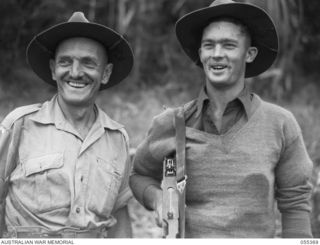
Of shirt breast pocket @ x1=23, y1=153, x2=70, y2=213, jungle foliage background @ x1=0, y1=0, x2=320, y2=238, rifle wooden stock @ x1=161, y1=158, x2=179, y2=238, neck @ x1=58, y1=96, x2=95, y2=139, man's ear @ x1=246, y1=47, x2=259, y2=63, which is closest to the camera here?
rifle wooden stock @ x1=161, y1=158, x2=179, y2=238

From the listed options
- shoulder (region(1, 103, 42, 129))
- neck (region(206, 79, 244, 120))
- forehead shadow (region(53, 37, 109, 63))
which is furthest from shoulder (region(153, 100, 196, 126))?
shoulder (region(1, 103, 42, 129))

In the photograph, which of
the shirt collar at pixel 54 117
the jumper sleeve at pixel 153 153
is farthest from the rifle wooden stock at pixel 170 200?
the shirt collar at pixel 54 117

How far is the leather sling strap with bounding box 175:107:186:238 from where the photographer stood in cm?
348

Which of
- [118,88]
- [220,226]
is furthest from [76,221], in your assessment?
[118,88]

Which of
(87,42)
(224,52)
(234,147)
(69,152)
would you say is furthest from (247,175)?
(87,42)

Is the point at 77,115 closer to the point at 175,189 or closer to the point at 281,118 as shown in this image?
the point at 175,189

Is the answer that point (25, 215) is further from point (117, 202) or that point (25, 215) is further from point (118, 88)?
point (118, 88)

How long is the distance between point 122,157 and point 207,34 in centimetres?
98

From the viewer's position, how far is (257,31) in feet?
12.5

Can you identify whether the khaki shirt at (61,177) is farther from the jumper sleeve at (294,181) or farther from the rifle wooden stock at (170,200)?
the jumper sleeve at (294,181)

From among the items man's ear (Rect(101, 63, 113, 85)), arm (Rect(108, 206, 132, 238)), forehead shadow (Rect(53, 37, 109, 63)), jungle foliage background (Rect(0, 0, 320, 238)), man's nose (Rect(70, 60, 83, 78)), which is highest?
jungle foliage background (Rect(0, 0, 320, 238))

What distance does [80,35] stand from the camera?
396 cm

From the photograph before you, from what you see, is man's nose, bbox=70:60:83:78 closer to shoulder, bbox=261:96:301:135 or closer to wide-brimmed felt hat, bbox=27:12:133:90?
wide-brimmed felt hat, bbox=27:12:133:90

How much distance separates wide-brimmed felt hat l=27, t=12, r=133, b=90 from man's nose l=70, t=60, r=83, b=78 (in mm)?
214
